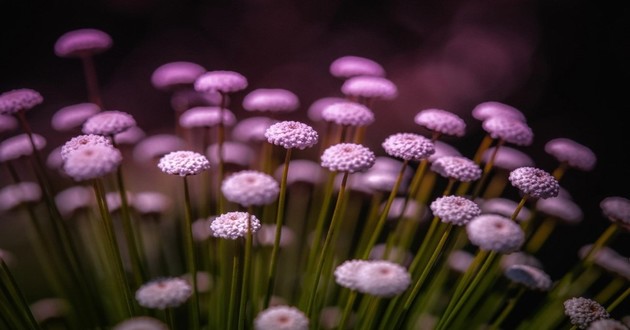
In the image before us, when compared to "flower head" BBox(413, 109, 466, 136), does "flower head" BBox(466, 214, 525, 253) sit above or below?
below

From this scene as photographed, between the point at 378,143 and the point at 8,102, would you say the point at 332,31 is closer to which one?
the point at 378,143

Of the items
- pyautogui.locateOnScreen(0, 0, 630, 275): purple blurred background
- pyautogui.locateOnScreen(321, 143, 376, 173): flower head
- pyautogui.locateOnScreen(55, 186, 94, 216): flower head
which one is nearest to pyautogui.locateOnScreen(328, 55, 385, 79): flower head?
pyautogui.locateOnScreen(321, 143, 376, 173): flower head

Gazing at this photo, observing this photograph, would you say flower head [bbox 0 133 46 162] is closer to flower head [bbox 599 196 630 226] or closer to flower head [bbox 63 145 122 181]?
flower head [bbox 63 145 122 181]

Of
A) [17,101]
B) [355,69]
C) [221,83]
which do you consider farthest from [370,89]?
[17,101]

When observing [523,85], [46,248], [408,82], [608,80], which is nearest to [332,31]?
[408,82]

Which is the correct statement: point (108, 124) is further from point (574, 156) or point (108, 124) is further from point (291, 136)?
point (574, 156)
